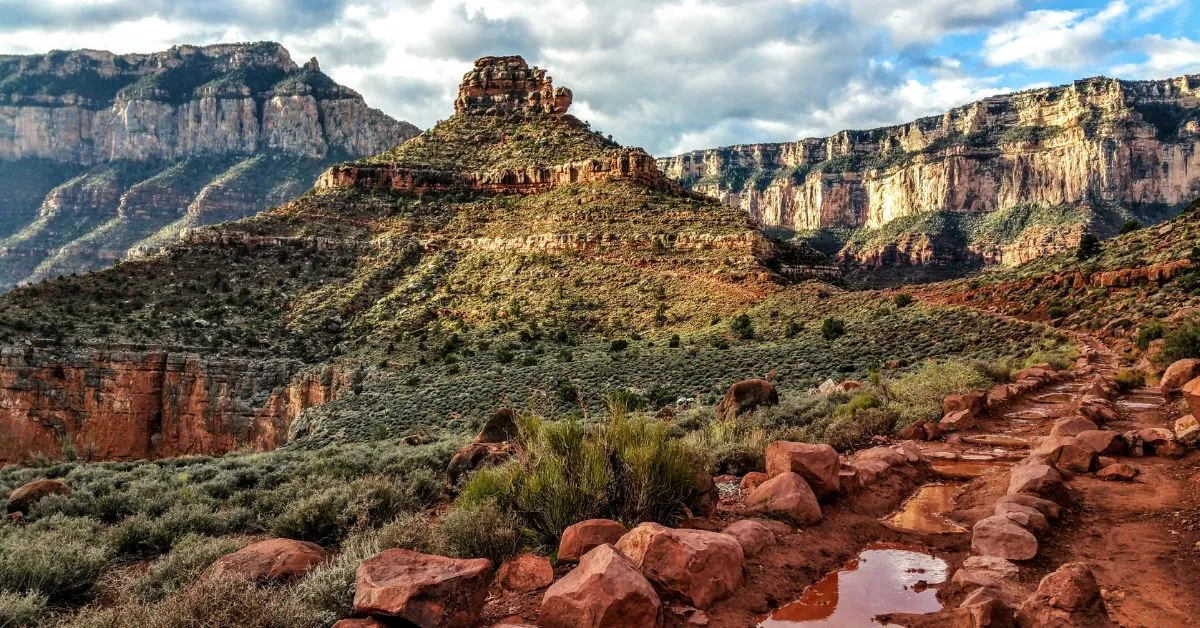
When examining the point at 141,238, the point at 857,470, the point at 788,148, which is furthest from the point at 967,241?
the point at 141,238

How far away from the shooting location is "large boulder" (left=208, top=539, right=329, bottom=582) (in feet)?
17.0

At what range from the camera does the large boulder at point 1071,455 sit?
7.57 meters

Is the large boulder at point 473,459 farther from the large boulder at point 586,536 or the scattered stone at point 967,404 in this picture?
the scattered stone at point 967,404

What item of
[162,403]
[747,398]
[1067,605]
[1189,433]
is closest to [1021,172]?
[747,398]

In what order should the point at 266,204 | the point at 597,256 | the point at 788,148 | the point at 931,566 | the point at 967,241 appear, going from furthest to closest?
the point at 788,148, the point at 266,204, the point at 967,241, the point at 597,256, the point at 931,566

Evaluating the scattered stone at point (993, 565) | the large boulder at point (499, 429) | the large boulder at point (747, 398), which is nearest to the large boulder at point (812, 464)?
the scattered stone at point (993, 565)

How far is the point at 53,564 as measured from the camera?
599cm

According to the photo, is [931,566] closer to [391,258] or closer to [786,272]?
[786,272]

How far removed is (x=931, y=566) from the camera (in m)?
5.44

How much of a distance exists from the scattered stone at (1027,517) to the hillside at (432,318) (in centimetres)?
Result: 1568

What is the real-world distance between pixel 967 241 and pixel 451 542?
13036 centimetres

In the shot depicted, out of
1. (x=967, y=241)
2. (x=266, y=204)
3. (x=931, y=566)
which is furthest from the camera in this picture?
(x=266, y=204)

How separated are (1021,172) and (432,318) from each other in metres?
126

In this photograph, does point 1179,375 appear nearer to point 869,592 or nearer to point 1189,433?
point 1189,433
